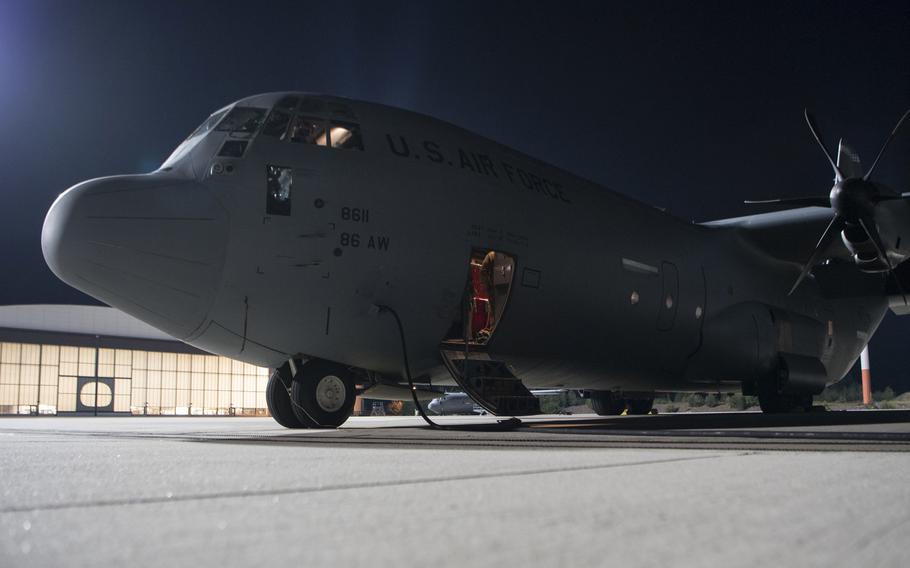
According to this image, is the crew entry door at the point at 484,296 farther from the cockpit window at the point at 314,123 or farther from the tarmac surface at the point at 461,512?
the tarmac surface at the point at 461,512

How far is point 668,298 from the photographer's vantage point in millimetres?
12148

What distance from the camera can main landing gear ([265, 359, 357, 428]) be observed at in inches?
342

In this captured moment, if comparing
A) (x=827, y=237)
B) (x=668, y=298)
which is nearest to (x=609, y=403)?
(x=668, y=298)

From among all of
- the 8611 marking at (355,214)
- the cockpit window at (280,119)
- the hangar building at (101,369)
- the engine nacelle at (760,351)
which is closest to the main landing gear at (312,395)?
the 8611 marking at (355,214)

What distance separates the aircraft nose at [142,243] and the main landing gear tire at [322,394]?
53.3 inches

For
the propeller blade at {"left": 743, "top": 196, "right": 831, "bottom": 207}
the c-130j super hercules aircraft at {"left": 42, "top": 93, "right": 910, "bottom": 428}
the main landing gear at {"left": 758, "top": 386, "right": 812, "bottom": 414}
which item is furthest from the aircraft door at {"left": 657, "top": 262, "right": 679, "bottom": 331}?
the main landing gear at {"left": 758, "top": 386, "right": 812, "bottom": 414}

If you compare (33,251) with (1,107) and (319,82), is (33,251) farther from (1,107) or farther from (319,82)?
(319,82)

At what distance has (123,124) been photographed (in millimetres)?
54094

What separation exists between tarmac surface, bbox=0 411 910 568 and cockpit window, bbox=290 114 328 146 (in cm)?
546

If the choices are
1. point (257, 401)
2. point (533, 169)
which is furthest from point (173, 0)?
point (533, 169)

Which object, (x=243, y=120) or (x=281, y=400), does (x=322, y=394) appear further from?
(x=243, y=120)

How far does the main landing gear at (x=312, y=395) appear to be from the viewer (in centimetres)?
868

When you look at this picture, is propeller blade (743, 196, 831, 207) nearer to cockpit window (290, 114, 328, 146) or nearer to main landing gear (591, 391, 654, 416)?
main landing gear (591, 391, 654, 416)

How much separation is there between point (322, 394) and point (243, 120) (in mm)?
3206
